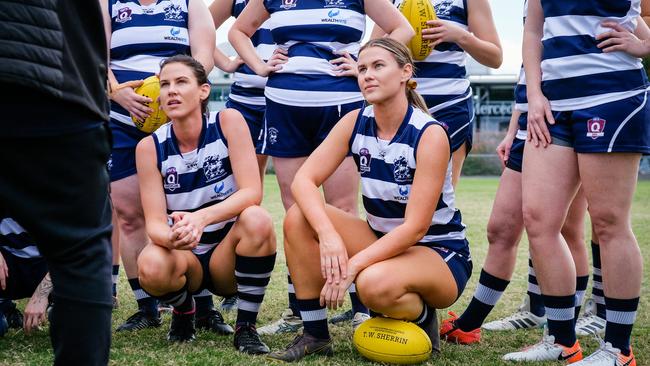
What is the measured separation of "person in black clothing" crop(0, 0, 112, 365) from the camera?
1691mm

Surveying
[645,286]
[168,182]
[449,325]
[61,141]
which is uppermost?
[61,141]

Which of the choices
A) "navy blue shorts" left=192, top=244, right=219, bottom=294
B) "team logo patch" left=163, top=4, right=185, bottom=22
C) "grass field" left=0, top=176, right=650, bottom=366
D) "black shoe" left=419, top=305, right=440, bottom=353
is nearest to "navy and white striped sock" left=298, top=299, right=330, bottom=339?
"grass field" left=0, top=176, right=650, bottom=366

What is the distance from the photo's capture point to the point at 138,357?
3.47 meters

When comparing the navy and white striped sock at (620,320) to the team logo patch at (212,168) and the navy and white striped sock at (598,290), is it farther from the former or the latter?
the team logo patch at (212,168)

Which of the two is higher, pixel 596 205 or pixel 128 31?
pixel 128 31

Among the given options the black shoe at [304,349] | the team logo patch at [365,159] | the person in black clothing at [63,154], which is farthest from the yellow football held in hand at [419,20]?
the person in black clothing at [63,154]

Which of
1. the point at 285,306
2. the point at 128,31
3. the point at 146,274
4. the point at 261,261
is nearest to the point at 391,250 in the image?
the point at 261,261

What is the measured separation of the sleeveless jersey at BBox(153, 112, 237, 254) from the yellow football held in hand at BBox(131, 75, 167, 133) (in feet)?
0.74

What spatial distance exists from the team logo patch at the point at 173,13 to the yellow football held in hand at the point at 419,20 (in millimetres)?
1358

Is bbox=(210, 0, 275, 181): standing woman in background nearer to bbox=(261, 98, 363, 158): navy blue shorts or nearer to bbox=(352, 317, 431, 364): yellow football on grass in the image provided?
bbox=(261, 98, 363, 158): navy blue shorts

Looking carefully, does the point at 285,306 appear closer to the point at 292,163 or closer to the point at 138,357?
the point at 292,163

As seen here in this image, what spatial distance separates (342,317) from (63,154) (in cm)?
304

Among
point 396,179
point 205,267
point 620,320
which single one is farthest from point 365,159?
point 620,320

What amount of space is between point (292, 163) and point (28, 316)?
1684 mm
